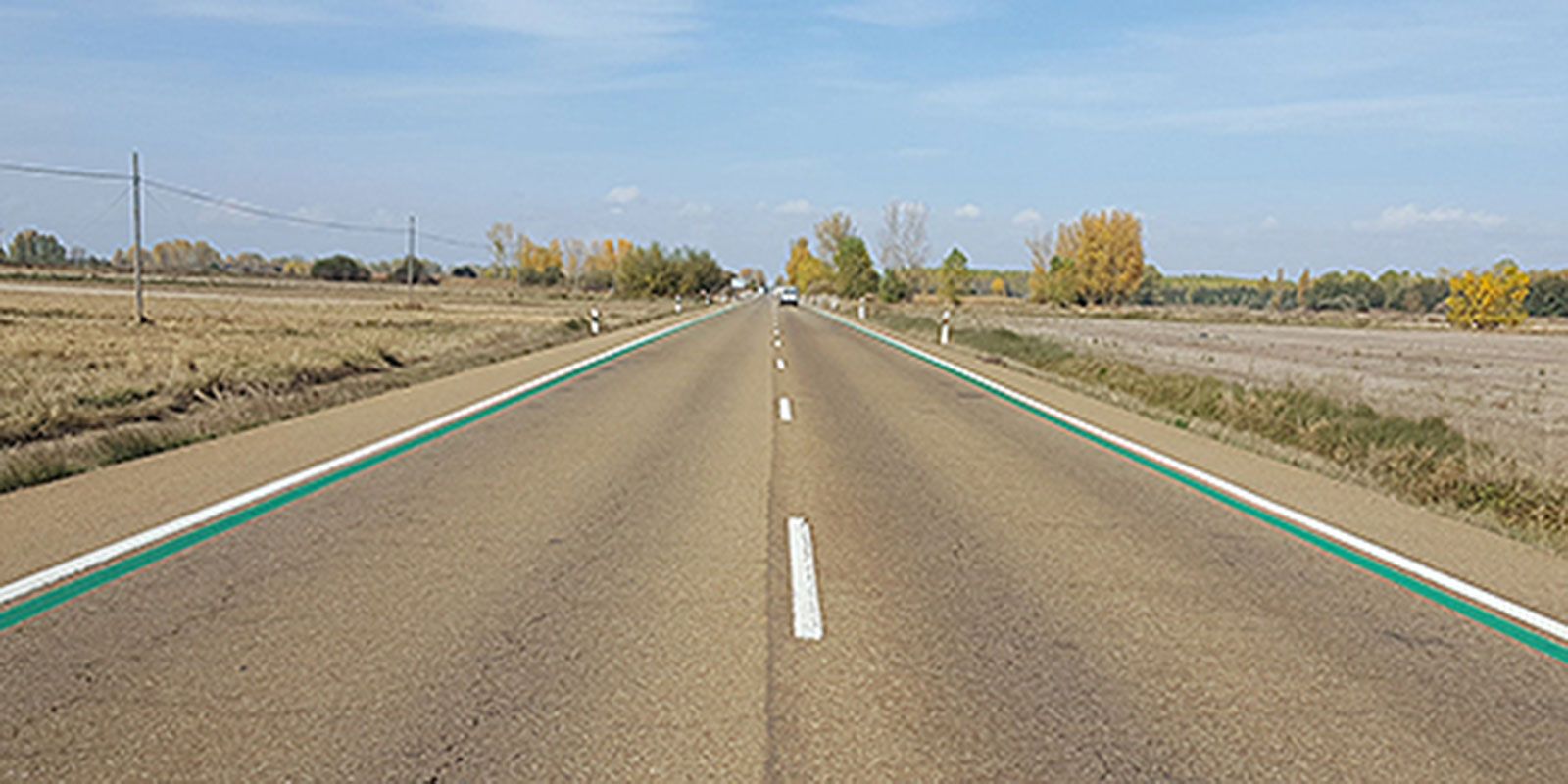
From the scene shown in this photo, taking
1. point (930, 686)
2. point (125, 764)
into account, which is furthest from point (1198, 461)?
point (125, 764)

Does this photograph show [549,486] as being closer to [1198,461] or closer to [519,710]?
[519,710]

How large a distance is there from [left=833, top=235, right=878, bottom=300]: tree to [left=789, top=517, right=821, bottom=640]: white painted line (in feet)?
328

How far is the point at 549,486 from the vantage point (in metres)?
8.77

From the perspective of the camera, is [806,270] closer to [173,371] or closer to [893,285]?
[893,285]

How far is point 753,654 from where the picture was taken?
4.85 metres

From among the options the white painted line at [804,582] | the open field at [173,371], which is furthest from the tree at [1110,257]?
the white painted line at [804,582]

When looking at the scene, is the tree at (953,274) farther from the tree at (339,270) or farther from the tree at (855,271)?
the tree at (339,270)

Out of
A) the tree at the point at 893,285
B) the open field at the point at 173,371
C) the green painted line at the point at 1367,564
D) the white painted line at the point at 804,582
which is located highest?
the tree at the point at 893,285

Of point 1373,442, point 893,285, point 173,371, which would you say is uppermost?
point 893,285

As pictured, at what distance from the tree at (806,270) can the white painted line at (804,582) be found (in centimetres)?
11947

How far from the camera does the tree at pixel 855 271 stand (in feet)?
357

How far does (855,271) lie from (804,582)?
10498 centimetres

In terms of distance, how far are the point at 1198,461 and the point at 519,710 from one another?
29.0 ft

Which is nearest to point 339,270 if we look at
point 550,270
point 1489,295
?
point 550,270
